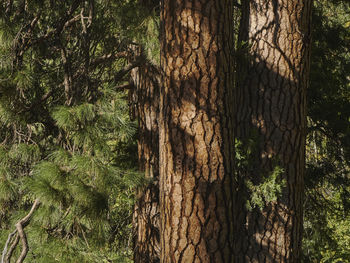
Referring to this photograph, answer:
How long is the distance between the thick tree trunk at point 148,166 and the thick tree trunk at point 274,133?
1045 mm

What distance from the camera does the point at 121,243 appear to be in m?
5.23

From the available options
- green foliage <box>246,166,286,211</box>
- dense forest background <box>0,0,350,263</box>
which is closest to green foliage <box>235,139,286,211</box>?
green foliage <box>246,166,286,211</box>

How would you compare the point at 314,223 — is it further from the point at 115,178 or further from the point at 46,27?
the point at 46,27

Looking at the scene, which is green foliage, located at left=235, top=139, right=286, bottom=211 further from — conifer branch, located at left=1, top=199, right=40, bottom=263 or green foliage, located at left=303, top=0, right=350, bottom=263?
green foliage, located at left=303, top=0, right=350, bottom=263

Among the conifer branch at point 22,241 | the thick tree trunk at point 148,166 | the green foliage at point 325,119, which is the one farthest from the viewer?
the green foliage at point 325,119

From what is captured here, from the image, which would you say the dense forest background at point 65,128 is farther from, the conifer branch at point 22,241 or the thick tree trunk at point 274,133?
the thick tree trunk at point 274,133

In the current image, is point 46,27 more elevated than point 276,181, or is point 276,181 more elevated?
point 46,27

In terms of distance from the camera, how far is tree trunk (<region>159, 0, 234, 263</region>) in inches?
112

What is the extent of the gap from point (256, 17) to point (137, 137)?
1.69m

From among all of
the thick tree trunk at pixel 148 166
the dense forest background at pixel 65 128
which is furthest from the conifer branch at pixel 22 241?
the thick tree trunk at pixel 148 166

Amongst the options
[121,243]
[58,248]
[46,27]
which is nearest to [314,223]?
[121,243]

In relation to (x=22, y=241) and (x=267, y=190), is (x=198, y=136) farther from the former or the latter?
(x=22, y=241)

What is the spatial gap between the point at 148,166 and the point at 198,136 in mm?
1469

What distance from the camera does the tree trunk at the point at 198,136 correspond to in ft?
9.34
